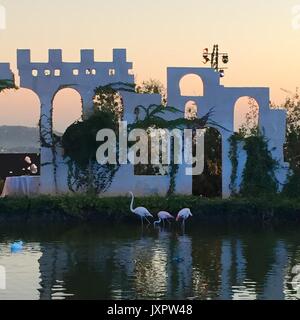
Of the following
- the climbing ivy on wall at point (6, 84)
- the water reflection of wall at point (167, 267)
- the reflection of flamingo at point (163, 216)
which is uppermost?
the climbing ivy on wall at point (6, 84)

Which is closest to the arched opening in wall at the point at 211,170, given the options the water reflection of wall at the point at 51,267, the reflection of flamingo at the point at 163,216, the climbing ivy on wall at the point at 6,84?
the reflection of flamingo at the point at 163,216

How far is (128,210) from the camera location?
24438mm

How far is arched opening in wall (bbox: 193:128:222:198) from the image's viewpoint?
93.1 feet

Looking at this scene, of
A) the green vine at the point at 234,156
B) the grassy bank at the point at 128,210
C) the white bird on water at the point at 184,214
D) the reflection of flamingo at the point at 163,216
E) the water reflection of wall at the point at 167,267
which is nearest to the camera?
the water reflection of wall at the point at 167,267

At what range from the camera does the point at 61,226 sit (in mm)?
23625

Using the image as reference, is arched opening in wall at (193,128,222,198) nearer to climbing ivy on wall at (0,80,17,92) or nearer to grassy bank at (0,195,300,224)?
grassy bank at (0,195,300,224)

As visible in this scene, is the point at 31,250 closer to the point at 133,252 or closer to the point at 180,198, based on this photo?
the point at 133,252

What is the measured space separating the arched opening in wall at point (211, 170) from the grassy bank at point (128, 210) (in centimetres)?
295

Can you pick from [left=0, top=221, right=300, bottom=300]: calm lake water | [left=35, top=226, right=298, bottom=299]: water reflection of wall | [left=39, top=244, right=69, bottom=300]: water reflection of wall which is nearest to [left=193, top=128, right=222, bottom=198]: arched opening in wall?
[left=0, top=221, right=300, bottom=300]: calm lake water

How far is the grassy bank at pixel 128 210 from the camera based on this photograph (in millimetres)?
24438

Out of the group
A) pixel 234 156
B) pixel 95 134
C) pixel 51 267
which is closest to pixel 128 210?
pixel 95 134

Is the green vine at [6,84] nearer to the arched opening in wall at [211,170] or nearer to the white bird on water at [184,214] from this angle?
the arched opening in wall at [211,170]

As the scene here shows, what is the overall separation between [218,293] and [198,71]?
535 inches
